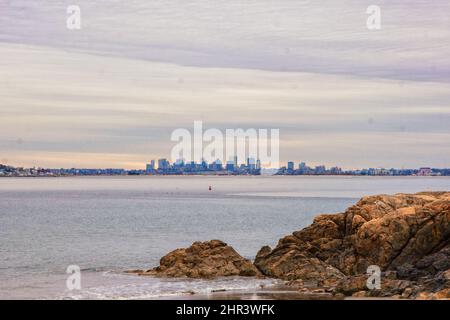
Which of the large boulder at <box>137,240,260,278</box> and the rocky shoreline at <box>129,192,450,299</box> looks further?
the large boulder at <box>137,240,260,278</box>

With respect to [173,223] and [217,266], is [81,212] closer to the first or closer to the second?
[173,223]

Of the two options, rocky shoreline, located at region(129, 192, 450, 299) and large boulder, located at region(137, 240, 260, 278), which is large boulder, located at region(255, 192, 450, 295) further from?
large boulder, located at region(137, 240, 260, 278)

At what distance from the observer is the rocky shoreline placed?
39531 millimetres

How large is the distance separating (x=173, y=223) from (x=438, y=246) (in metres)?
68.3

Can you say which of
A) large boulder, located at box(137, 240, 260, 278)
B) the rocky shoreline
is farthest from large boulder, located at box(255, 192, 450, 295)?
large boulder, located at box(137, 240, 260, 278)

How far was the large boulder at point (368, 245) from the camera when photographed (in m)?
42.7

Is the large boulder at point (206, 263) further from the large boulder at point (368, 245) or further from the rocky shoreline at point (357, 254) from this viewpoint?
the large boulder at point (368, 245)

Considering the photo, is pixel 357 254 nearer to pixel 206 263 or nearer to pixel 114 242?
pixel 206 263

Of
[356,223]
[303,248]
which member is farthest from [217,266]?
[356,223]

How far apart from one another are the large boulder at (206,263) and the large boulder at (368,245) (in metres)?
1.28

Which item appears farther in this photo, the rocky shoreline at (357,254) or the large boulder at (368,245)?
the large boulder at (368,245)

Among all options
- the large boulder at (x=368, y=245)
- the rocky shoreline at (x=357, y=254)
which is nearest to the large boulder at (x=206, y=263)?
the rocky shoreline at (x=357, y=254)
